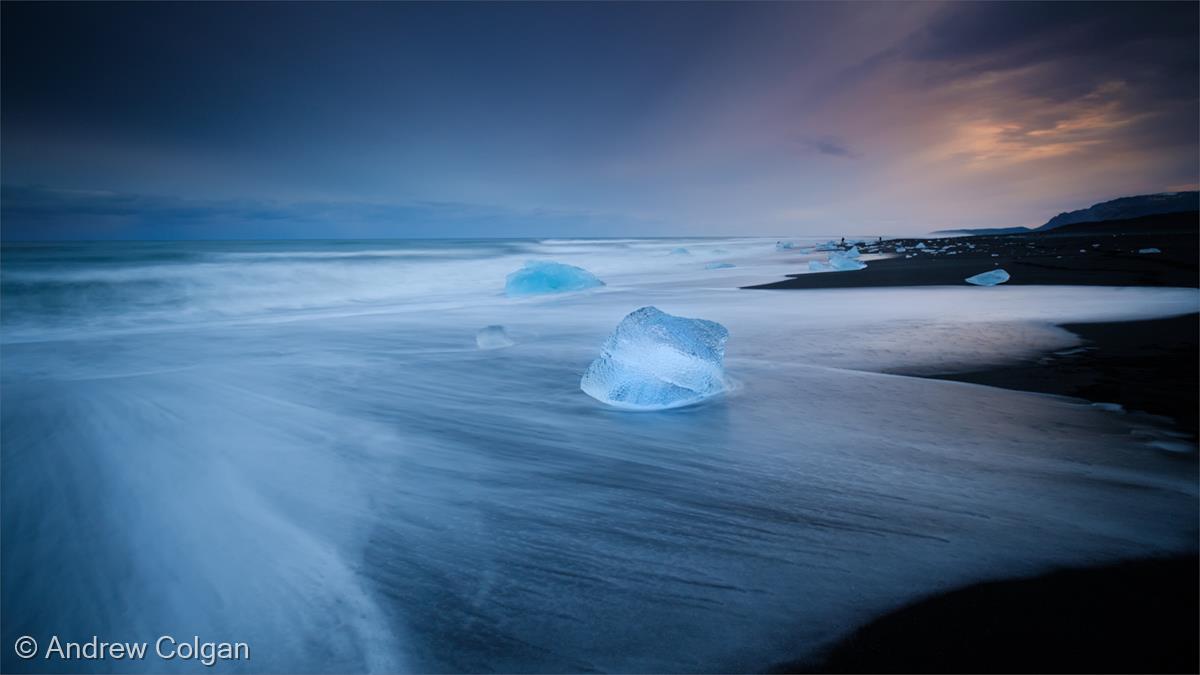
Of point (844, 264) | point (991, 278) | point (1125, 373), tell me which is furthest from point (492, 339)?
point (844, 264)

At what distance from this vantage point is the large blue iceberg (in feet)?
10.2

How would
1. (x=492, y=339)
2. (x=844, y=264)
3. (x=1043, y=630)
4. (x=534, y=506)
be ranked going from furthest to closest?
(x=844, y=264)
(x=492, y=339)
(x=534, y=506)
(x=1043, y=630)

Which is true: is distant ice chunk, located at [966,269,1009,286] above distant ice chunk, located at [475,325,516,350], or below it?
above

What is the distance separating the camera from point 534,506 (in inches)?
77.1

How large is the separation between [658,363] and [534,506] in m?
1.43

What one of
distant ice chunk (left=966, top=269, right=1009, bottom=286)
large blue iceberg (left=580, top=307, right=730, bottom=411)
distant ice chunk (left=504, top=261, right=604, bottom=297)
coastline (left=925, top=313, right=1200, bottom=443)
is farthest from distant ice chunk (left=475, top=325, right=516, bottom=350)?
distant ice chunk (left=966, top=269, right=1009, bottom=286)

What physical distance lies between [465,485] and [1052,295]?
9167mm

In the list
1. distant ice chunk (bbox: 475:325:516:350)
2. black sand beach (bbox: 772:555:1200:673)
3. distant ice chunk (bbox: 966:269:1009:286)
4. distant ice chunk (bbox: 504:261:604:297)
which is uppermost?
distant ice chunk (bbox: 504:261:604:297)

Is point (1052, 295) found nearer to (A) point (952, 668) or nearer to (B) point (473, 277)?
(A) point (952, 668)

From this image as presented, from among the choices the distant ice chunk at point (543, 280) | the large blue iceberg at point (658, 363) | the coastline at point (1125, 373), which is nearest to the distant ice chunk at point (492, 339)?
the large blue iceberg at point (658, 363)

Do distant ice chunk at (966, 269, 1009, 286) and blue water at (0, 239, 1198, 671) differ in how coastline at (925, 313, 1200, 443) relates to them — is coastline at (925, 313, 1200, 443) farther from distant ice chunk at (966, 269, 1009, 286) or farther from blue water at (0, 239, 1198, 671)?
distant ice chunk at (966, 269, 1009, 286)

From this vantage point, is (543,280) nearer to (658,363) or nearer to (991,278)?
(658,363)

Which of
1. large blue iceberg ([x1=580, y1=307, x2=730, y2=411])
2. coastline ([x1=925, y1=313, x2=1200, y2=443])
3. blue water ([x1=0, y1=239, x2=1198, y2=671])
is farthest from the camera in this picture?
large blue iceberg ([x1=580, y1=307, x2=730, y2=411])

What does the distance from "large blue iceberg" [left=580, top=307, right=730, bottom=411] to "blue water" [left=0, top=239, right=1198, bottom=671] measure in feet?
0.48
